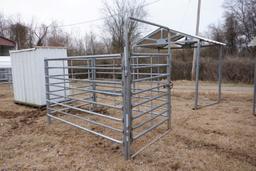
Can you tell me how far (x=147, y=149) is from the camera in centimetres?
272

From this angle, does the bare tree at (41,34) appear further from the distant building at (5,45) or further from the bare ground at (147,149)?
the bare ground at (147,149)

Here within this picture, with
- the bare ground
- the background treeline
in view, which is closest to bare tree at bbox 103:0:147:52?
the background treeline

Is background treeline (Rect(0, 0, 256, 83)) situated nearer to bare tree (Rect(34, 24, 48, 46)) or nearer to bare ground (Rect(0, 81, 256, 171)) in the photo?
bare tree (Rect(34, 24, 48, 46))

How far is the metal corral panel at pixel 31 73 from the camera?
499 centimetres

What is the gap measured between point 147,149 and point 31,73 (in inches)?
162

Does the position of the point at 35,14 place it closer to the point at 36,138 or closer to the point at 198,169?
the point at 36,138

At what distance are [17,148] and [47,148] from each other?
0.49 meters

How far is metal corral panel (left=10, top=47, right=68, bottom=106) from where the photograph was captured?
4988 mm

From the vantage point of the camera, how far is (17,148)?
9.41 feet

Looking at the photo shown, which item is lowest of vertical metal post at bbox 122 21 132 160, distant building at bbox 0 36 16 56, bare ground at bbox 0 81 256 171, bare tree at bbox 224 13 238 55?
bare ground at bbox 0 81 256 171

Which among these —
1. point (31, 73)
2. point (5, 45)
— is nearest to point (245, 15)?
point (31, 73)

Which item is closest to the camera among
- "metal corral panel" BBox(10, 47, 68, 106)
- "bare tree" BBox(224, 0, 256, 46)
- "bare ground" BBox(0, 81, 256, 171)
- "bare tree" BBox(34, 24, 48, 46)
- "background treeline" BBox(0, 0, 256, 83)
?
"bare ground" BBox(0, 81, 256, 171)

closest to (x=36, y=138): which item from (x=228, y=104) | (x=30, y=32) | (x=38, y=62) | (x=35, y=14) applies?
(x=38, y=62)

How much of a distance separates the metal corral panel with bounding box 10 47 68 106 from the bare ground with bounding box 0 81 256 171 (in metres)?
1.08
